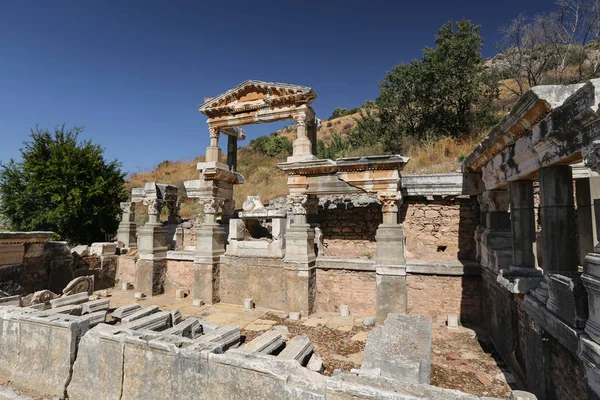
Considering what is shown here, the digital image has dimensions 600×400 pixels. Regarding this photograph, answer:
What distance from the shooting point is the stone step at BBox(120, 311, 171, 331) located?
4.85 metres

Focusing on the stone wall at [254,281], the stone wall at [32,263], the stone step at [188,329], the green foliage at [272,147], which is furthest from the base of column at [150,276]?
the green foliage at [272,147]

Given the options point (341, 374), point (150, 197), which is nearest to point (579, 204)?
point (341, 374)

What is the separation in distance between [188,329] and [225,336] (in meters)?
1.18

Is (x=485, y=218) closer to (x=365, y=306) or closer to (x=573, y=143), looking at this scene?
(x=365, y=306)

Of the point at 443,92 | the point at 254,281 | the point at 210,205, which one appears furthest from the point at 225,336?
the point at 443,92

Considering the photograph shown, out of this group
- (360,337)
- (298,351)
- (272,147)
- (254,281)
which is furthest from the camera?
(272,147)

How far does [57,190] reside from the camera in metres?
14.8

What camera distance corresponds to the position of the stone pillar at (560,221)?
3.87 metres

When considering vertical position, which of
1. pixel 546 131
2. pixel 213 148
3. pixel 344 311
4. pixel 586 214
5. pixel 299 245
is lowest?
pixel 344 311

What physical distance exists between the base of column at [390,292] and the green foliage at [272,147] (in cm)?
2710

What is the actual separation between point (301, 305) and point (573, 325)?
6267mm

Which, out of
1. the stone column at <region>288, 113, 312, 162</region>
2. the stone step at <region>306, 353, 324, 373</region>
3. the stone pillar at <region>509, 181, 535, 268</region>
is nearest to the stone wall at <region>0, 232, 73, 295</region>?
the stone column at <region>288, 113, 312, 162</region>

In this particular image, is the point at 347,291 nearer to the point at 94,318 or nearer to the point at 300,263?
the point at 300,263

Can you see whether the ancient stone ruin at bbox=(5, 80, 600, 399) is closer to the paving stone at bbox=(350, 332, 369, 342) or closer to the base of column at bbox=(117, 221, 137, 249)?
the base of column at bbox=(117, 221, 137, 249)
